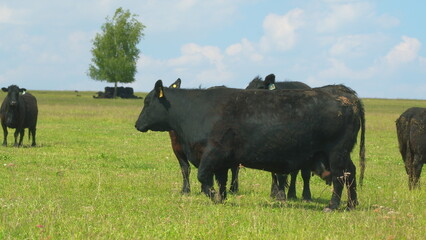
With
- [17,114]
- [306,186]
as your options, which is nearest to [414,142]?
[306,186]

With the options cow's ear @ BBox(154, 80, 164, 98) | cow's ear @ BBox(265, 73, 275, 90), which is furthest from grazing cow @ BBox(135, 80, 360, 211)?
cow's ear @ BBox(265, 73, 275, 90)

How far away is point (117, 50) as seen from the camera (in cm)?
10319

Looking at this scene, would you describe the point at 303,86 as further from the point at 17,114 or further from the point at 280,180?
the point at 17,114

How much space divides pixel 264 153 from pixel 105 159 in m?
8.16

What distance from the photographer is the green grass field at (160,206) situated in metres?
7.76

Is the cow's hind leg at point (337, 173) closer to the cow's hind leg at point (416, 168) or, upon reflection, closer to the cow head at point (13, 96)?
the cow's hind leg at point (416, 168)

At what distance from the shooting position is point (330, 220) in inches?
349

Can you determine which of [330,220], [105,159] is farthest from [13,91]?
[330,220]

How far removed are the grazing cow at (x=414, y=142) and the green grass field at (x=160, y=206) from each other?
43cm

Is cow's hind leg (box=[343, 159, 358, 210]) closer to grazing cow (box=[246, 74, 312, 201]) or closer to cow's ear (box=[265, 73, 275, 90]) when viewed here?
grazing cow (box=[246, 74, 312, 201])

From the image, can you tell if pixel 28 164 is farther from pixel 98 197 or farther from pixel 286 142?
pixel 286 142

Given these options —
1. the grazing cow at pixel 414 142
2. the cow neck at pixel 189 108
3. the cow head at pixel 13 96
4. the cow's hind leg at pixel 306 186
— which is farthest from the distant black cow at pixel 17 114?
the grazing cow at pixel 414 142

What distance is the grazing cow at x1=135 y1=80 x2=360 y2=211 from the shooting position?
9852 millimetres

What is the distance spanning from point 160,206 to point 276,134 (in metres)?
2.12
